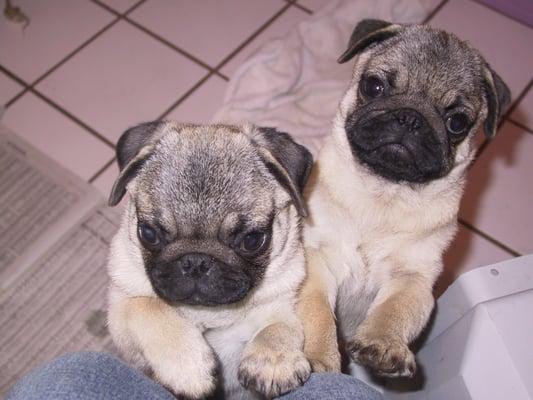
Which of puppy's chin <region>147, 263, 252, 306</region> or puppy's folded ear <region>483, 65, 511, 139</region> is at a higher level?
puppy's folded ear <region>483, 65, 511, 139</region>

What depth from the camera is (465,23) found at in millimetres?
4164

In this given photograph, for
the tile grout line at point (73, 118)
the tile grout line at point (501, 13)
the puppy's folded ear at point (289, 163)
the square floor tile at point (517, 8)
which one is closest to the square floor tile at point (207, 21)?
the tile grout line at point (73, 118)

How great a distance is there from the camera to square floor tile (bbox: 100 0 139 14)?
13.5 feet

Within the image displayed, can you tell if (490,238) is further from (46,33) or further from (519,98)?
(46,33)

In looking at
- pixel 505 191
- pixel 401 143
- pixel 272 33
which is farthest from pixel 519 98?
pixel 401 143

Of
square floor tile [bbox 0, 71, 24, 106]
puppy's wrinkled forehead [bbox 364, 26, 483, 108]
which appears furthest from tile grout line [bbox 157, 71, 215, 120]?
puppy's wrinkled forehead [bbox 364, 26, 483, 108]

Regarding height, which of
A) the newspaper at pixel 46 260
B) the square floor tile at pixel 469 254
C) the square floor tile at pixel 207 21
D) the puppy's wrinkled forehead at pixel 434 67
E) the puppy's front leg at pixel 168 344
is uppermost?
the puppy's wrinkled forehead at pixel 434 67

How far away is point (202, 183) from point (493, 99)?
1234 millimetres

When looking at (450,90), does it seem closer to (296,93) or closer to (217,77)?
(296,93)

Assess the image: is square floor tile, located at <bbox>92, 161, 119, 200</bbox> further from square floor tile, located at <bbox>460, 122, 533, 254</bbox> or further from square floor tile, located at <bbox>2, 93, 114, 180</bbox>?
square floor tile, located at <bbox>460, 122, 533, 254</bbox>

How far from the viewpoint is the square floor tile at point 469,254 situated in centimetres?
320

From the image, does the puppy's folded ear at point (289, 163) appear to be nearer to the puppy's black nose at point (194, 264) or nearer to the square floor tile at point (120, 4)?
the puppy's black nose at point (194, 264)

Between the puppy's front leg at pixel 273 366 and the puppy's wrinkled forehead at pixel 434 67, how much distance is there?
1043 mm

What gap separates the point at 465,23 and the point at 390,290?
106 inches
